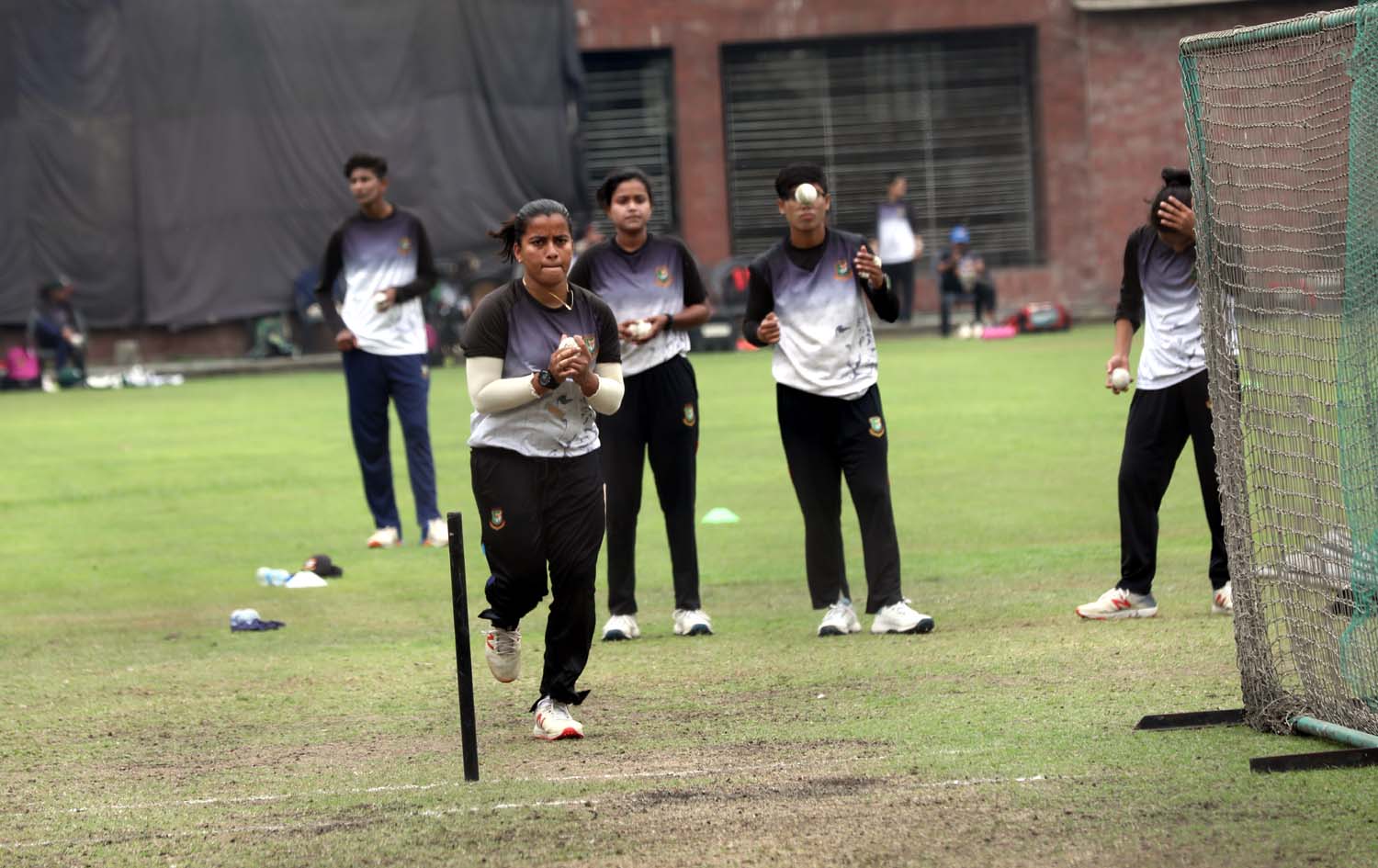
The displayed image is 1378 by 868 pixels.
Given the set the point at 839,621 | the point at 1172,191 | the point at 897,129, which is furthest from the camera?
the point at 897,129

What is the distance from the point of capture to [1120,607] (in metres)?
9.16

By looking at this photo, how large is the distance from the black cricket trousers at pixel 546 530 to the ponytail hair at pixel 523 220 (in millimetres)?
750

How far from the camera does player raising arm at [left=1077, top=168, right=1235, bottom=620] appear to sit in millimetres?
8984

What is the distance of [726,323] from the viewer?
3072 cm

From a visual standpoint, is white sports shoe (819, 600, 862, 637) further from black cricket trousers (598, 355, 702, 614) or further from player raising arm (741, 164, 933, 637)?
black cricket trousers (598, 355, 702, 614)

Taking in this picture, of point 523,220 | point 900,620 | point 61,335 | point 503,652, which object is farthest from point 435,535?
point 61,335

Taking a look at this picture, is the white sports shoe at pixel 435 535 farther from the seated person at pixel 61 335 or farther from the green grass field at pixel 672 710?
the seated person at pixel 61 335

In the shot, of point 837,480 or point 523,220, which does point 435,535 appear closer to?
point 837,480

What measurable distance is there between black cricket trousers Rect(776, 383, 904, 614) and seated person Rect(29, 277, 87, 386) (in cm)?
2332

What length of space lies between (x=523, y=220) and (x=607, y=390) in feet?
2.21

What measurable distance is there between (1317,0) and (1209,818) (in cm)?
3451

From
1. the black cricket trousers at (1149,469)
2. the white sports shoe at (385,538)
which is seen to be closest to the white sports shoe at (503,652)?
the black cricket trousers at (1149,469)

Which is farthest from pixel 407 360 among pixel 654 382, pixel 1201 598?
pixel 1201 598

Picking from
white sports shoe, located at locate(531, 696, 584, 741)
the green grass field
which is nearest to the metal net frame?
the green grass field
